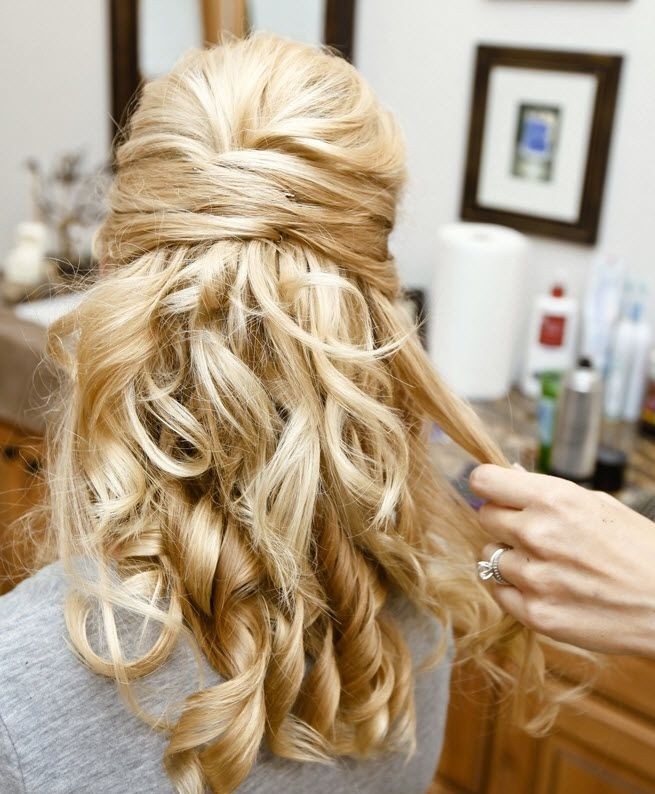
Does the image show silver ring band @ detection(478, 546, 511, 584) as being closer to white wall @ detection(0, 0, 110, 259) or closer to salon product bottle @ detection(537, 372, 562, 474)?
salon product bottle @ detection(537, 372, 562, 474)

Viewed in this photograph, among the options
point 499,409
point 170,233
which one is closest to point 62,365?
point 170,233

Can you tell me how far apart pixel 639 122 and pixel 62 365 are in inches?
51.4

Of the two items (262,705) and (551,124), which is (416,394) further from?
(551,124)

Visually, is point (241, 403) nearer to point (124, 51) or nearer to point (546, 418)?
point (546, 418)

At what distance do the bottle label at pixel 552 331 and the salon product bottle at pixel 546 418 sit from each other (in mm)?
146

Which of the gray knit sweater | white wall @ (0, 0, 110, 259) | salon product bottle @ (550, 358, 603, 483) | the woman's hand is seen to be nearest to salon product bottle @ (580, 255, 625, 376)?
salon product bottle @ (550, 358, 603, 483)

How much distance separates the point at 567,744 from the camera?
1.54 meters

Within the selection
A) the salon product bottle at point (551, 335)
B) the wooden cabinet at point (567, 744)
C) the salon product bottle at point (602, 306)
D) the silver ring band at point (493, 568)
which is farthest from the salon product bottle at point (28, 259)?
the silver ring band at point (493, 568)

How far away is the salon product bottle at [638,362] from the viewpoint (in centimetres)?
176

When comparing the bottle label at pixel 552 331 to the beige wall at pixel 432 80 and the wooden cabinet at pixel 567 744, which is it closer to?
the beige wall at pixel 432 80

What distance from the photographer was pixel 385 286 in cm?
84

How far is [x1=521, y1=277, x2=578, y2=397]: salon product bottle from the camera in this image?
186 cm

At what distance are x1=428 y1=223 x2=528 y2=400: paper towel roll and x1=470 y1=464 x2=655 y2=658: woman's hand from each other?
3.41ft

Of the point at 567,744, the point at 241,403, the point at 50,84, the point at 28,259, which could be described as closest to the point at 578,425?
the point at 567,744
